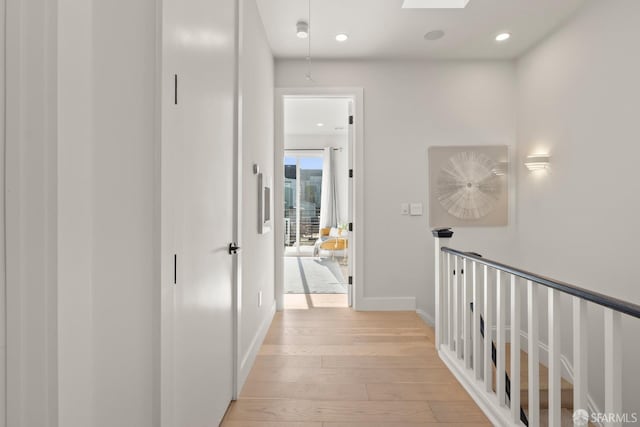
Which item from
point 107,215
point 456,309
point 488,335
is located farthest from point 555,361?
point 107,215

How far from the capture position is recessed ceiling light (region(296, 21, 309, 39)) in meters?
2.85

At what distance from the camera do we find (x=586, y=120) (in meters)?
2.69

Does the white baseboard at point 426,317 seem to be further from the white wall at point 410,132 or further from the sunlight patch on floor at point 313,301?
the sunlight patch on floor at point 313,301

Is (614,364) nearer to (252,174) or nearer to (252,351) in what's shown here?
(252,351)

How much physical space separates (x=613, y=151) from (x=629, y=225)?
57 centimetres

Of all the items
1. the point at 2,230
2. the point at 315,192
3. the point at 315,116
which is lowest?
the point at 2,230

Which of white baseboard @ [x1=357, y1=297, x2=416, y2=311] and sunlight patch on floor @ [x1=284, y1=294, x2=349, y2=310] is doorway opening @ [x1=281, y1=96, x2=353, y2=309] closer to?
sunlight patch on floor @ [x1=284, y1=294, x2=349, y2=310]

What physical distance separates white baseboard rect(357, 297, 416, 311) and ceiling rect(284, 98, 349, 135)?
267 cm

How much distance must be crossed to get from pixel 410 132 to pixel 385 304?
1929 millimetres

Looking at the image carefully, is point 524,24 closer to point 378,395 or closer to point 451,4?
point 451,4

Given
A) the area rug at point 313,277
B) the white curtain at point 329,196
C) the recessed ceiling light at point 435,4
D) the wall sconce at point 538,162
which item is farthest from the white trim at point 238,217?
the white curtain at point 329,196

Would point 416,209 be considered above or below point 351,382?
above

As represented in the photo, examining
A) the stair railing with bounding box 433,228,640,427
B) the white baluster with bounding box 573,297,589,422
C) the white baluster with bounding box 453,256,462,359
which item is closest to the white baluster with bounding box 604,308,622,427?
the stair railing with bounding box 433,228,640,427

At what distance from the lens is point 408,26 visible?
9.71 ft
